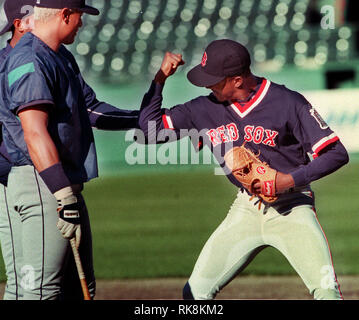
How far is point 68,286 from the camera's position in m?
3.63

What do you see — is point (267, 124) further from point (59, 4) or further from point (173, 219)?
point (173, 219)

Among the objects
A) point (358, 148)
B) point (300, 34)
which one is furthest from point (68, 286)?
point (300, 34)

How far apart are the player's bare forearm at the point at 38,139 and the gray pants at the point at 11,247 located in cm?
48

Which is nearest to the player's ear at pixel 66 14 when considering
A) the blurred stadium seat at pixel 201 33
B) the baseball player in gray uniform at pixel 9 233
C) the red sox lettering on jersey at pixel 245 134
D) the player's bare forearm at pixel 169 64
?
the baseball player in gray uniform at pixel 9 233

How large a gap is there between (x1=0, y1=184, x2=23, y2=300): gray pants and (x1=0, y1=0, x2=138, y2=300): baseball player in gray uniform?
0.05 metres

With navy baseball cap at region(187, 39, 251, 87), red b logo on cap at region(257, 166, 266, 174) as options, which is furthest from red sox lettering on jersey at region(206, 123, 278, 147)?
navy baseball cap at region(187, 39, 251, 87)

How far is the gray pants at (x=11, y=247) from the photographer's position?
3520 millimetres

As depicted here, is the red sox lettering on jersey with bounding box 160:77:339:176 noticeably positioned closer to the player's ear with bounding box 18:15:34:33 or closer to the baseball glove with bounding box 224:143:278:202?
the baseball glove with bounding box 224:143:278:202

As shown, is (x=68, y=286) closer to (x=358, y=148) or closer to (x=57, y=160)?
→ (x=57, y=160)

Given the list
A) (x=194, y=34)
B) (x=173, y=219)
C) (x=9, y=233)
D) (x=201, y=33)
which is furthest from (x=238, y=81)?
(x=201, y=33)

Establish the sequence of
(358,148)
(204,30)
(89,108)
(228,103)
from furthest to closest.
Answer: (204,30), (358,148), (89,108), (228,103)

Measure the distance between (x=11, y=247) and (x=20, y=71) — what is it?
888 millimetres

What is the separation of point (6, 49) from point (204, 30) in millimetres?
10103

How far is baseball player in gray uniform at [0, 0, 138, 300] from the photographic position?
3.15 metres
